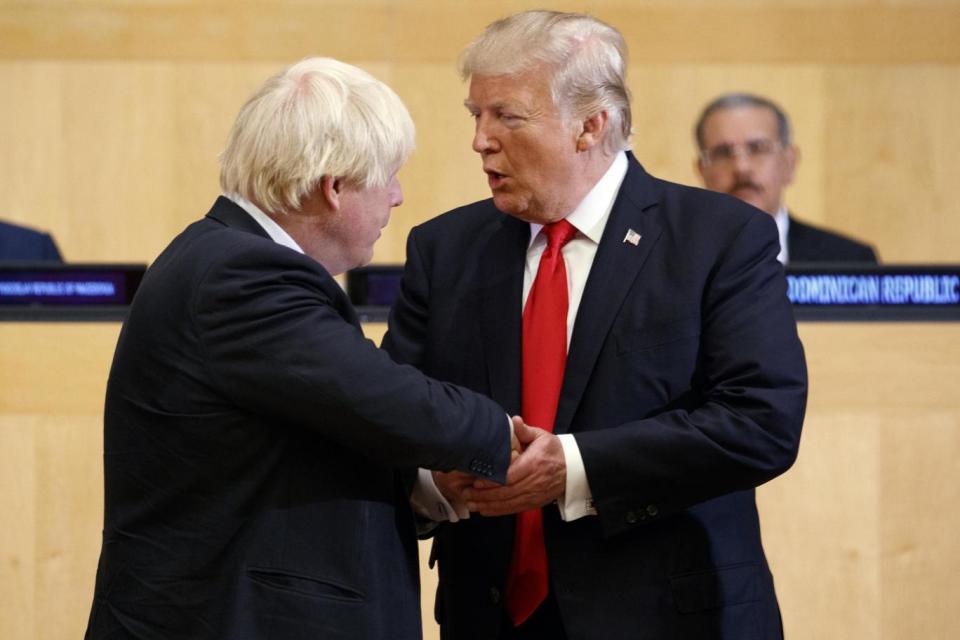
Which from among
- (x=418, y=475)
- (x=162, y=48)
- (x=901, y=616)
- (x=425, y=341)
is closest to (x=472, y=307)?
(x=425, y=341)

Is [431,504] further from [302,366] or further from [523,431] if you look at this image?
[302,366]

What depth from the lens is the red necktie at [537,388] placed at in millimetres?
2064

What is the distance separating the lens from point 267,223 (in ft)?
6.20

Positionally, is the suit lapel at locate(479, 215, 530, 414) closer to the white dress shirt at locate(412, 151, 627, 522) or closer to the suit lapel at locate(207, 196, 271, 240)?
the white dress shirt at locate(412, 151, 627, 522)

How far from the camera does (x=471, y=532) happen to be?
2.14m

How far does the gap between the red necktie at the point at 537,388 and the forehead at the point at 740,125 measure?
2.56m

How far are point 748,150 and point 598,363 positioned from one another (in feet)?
8.68

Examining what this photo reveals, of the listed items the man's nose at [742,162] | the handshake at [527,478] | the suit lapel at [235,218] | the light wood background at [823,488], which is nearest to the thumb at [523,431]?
the handshake at [527,478]

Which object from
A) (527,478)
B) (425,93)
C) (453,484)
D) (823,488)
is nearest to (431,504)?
(453,484)

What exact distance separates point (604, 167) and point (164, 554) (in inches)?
35.7

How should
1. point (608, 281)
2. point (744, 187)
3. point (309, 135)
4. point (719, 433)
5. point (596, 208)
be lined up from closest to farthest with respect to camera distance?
point (309, 135), point (719, 433), point (608, 281), point (596, 208), point (744, 187)

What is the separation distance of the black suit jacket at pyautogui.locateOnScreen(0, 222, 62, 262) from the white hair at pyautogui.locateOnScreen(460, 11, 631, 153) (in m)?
2.42

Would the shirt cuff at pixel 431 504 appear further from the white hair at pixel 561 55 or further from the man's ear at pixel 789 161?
the man's ear at pixel 789 161

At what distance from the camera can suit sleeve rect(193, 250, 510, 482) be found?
5.68 feet
